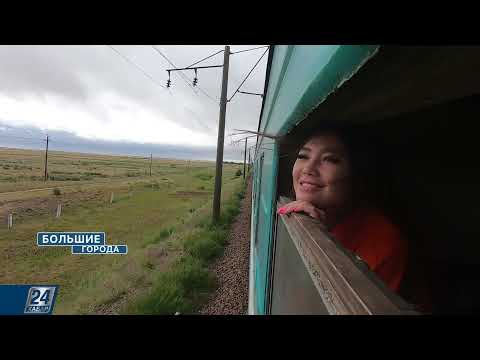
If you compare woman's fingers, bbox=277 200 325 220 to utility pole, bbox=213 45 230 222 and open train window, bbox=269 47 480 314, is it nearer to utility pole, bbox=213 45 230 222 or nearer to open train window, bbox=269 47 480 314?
open train window, bbox=269 47 480 314

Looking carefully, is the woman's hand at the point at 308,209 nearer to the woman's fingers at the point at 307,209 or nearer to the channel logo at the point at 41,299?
the woman's fingers at the point at 307,209

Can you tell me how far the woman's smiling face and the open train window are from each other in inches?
5.8

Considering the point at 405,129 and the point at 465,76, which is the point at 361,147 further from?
the point at 465,76

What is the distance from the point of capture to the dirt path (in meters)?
4.55

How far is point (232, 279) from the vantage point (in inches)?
222

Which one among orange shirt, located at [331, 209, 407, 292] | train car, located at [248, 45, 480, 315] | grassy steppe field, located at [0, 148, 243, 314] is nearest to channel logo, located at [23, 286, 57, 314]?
train car, located at [248, 45, 480, 315]

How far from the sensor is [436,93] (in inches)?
35.2

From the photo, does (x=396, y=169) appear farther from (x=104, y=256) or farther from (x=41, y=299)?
(x=104, y=256)

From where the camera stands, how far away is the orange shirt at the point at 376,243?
46.1 inches

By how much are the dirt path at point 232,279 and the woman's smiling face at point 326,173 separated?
140 inches
